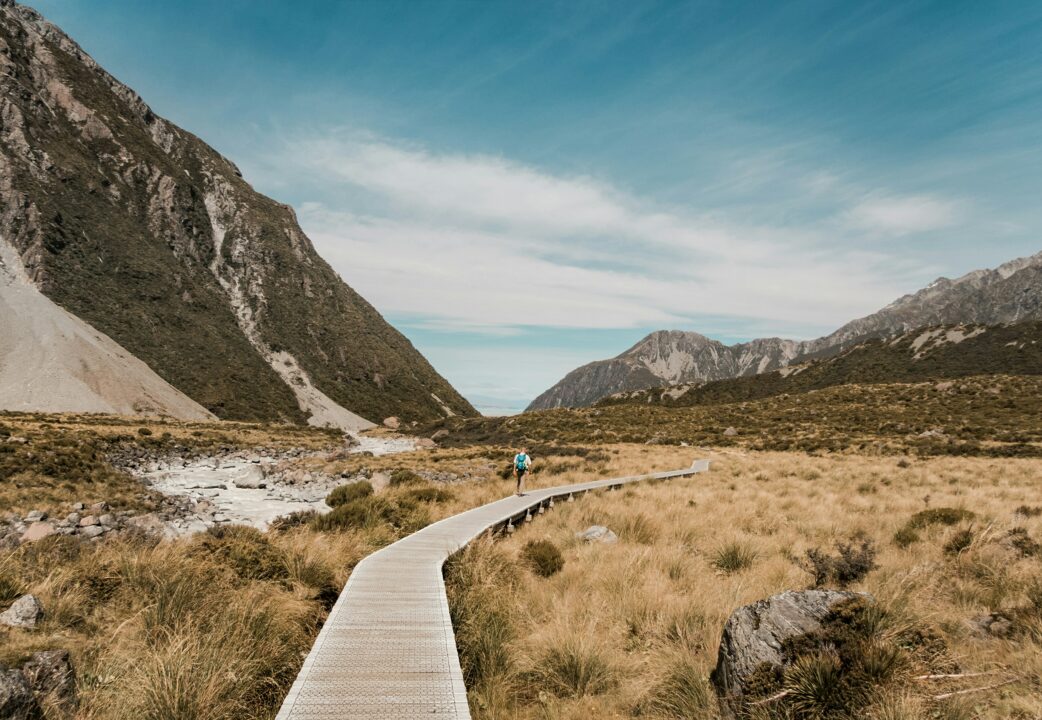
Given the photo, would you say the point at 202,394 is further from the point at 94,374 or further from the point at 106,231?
the point at 106,231

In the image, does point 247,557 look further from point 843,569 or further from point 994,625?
point 994,625

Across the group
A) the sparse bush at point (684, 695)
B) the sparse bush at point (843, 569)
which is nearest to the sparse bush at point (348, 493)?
the sparse bush at point (843, 569)

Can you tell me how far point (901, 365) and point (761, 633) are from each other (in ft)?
558

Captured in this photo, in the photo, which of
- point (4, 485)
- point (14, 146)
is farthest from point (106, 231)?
point (4, 485)

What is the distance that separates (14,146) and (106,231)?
2356 centimetres

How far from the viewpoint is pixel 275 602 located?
6.88 m

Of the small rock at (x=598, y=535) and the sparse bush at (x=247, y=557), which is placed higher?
the sparse bush at (x=247, y=557)

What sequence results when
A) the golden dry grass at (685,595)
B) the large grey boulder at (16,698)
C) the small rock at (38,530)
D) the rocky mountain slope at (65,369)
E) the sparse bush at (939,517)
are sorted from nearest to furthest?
1. the large grey boulder at (16,698)
2. the golden dry grass at (685,595)
3. the sparse bush at (939,517)
4. the small rock at (38,530)
5. the rocky mountain slope at (65,369)

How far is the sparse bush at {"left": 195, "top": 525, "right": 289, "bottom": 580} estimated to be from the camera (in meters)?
8.08

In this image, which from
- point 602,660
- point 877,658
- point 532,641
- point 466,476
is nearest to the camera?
point 877,658

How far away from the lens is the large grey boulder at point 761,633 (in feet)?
16.0

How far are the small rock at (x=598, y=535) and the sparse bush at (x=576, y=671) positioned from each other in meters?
6.75

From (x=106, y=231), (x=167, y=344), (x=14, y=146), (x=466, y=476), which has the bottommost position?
(x=466, y=476)

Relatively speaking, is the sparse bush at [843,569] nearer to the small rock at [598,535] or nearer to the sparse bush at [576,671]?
the sparse bush at [576,671]
